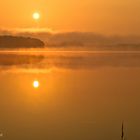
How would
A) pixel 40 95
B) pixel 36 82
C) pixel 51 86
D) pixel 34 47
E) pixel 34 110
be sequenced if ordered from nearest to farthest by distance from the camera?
1. pixel 34 110
2. pixel 40 95
3. pixel 51 86
4. pixel 36 82
5. pixel 34 47

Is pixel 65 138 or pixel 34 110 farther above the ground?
pixel 34 110

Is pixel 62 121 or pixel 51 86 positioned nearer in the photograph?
pixel 62 121

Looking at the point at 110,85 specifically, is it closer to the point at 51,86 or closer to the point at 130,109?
the point at 51,86

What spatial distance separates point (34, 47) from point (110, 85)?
46.0m

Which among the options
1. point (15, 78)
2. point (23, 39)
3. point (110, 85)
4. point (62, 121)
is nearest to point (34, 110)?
point (62, 121)

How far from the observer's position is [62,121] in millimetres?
6648

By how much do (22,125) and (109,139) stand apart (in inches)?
45.7

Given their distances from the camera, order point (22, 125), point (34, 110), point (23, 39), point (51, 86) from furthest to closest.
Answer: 1. point (23, 39)
2. point (51, 86)
3. point (34, 110)
4. point (22, 125)

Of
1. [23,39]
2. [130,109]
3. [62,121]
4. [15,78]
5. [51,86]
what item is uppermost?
[23,39]

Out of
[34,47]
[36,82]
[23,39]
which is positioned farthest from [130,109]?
[34,47]

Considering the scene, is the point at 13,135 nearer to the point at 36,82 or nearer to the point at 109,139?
the point at 109,139

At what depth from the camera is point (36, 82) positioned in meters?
10.2

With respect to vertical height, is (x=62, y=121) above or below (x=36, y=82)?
below

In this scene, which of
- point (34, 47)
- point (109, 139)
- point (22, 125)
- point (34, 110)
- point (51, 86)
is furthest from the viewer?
point (34, 47)
